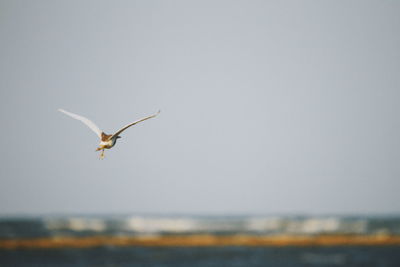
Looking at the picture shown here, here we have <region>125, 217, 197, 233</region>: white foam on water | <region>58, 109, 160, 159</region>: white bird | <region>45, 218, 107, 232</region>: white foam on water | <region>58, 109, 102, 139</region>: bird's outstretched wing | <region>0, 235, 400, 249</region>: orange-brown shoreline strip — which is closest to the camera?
<region>58, 109, 160, 159</region>: white bird

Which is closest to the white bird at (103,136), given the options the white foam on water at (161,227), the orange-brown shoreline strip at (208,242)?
the orange-brown shoreline strip at (208,242)

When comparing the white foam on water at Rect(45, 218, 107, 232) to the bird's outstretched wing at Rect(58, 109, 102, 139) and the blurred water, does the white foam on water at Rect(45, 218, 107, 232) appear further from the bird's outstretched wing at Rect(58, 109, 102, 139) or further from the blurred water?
the bird's outstretched wing at Rect(58, 109, 102, 139)

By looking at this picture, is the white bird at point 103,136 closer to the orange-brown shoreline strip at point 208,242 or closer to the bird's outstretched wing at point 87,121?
the bird's outstretched wing at point 87,121

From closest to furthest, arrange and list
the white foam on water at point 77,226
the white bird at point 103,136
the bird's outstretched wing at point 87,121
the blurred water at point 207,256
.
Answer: the white bird at point 103,136, the bird's outstretched wing at point 87,121, the blurred water at point 207,256, the white foam on water at point 77,226

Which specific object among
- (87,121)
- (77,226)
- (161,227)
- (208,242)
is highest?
(77,226)

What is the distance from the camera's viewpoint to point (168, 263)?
26.7 meters

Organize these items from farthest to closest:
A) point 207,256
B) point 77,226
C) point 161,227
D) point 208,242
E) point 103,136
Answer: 1. point 77,226
2. point 161,227
3. point 208,242
4. point 207,256
5. point 103,136

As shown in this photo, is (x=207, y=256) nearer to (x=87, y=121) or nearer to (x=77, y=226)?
(x=87, y=121)

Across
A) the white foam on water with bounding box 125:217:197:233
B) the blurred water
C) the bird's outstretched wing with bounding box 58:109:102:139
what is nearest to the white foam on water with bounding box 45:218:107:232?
the white foam on water with bounding box 125:217:197:233

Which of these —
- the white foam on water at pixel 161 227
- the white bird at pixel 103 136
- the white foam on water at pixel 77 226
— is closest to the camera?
the white bird at pixel 103 136

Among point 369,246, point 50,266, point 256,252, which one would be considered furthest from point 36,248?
point 369,246

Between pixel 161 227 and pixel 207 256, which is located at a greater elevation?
pixel 161 227

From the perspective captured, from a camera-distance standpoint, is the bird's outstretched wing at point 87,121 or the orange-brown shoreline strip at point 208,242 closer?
the bird's outstretched wing at point 87,121

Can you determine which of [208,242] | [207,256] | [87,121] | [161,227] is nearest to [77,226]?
[161,227]
